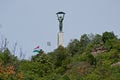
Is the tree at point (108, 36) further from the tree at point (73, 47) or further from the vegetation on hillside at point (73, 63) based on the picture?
the tree at point (73, 47)

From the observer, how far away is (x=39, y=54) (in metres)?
26.8

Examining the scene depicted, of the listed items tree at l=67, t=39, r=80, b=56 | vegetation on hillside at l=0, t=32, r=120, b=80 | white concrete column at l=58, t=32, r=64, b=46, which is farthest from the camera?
tree at l=67, t=39, r=80, b=56

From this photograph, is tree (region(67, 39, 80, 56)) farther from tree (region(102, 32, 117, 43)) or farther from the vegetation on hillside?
tree (region(102, 32, 117, 43))

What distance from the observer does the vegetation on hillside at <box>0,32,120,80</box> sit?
21.5 metres

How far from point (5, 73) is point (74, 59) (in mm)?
13065

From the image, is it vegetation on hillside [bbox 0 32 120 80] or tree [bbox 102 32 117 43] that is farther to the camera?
tree [bbox 102 32 117 43]

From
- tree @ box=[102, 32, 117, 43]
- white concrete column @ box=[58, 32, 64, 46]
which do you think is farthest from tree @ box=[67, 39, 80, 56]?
tree @ box=[102, 32, 117, 43]

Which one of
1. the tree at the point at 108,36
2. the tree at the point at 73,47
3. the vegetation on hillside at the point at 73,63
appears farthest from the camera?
the tree at the point at 73,47

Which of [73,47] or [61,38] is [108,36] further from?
[73,47]

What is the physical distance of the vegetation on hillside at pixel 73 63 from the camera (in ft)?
70.6

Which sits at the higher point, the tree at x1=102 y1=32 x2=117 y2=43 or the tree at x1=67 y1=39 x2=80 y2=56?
the tree at x1=102 y1=32 x2=117 y2=43

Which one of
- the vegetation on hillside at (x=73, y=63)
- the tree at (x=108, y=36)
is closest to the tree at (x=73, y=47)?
the vegetation on hillside at (x=73, y=63)

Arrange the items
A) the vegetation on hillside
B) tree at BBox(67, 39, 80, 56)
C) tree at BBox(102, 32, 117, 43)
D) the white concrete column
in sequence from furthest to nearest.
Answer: tree at BBox(67, 39, 80, 56) < the white concrete column < tree at BBox(102, 32, 117, 43) < the vegetation on hillside

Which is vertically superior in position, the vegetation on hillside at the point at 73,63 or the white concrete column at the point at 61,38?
the white concrete column at the point at 61,38
